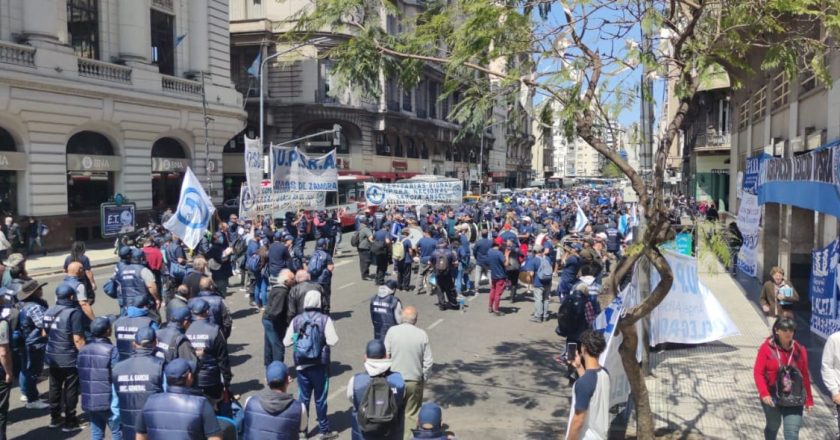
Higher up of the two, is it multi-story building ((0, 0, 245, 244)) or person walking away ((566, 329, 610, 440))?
multi-story building ((0, 0, 245, 244))

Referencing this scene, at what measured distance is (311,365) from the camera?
23.2 ft

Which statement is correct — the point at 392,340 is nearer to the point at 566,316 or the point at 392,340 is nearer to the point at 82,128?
the point at 566,316

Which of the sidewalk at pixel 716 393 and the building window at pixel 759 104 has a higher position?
the building window at pixel 759 104

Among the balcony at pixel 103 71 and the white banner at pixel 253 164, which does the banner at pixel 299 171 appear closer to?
the white banner at pixel 253 164

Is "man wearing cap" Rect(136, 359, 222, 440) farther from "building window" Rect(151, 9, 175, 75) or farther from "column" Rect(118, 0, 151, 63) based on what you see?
"building window" Rect(151, 9, 175, 75)

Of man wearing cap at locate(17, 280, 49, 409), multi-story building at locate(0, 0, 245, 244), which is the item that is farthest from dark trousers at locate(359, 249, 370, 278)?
multi-story building at locate(0, 0, 245, 244)

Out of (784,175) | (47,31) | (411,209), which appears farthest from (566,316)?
(47,31)

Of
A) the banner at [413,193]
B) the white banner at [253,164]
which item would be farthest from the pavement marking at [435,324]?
the banner at [413,193]

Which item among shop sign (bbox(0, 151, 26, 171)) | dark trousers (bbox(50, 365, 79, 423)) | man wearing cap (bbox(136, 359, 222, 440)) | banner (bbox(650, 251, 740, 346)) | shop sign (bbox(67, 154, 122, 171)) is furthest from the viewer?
shop sign (bbox(67, 154, 122, 171))

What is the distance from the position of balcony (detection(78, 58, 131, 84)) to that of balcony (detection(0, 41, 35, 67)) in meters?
2.29

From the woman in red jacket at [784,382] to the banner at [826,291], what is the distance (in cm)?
91

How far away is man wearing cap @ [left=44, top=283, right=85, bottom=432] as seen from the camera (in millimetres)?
7215

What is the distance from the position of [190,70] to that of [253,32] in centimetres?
1538

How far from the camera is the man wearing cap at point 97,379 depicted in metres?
6.46
